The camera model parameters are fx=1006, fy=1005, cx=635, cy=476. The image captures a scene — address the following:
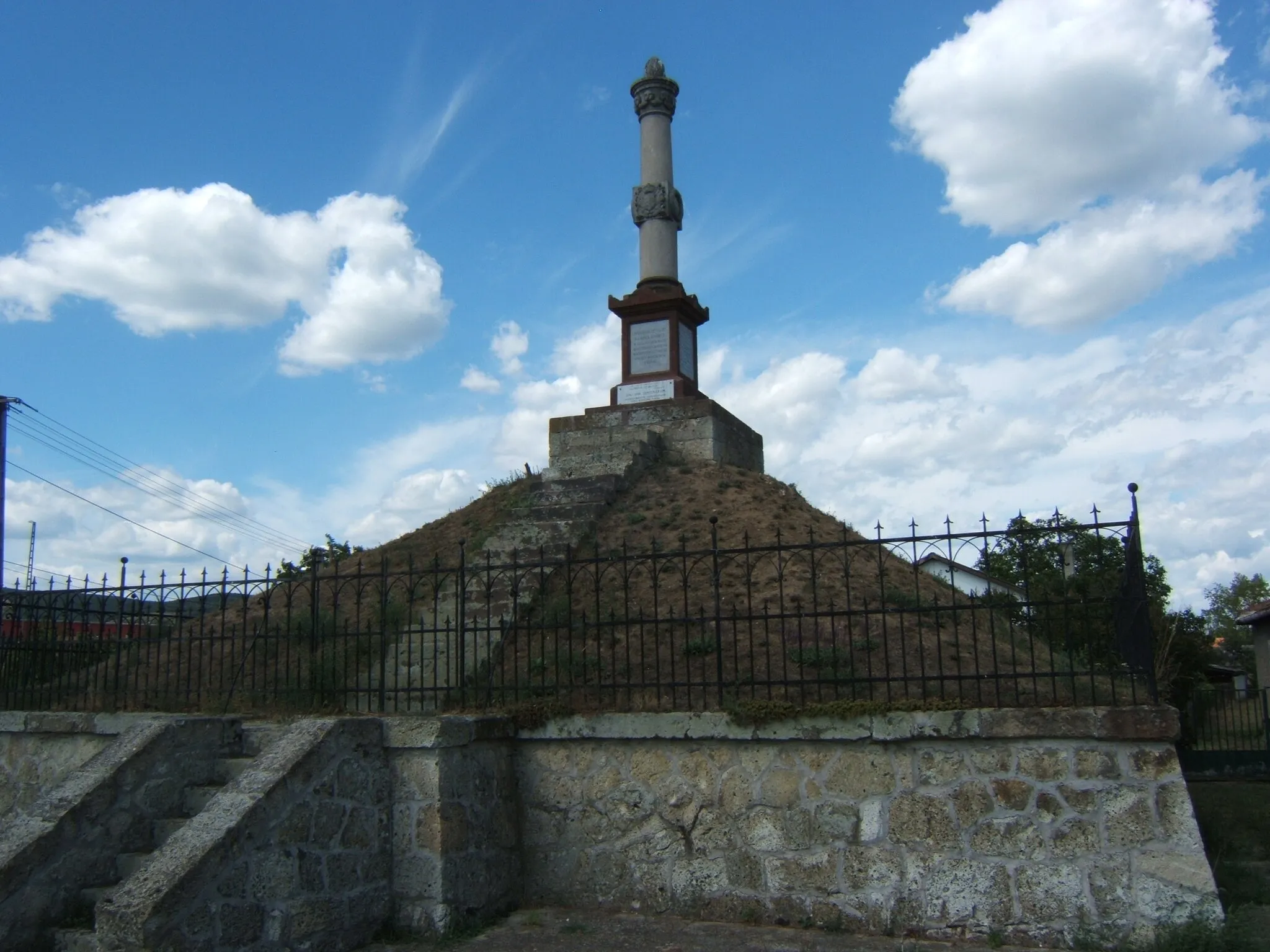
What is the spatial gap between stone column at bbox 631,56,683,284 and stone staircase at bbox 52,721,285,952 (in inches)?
396

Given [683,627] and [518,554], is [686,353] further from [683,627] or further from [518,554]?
[683,627]

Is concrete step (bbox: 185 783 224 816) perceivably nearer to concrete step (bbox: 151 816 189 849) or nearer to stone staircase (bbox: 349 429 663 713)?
concrete step (bbox: 151 816 189 849)

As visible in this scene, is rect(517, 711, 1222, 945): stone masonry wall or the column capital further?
the column capital

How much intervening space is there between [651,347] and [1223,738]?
13902 mm

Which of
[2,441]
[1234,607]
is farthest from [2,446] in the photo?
[1234,607]

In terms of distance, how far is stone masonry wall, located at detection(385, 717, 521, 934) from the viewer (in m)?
6.14

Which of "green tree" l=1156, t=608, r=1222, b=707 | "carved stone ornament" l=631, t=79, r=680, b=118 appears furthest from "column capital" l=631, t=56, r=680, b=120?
"green tree" l=1156, t=608, r=1222, b=707

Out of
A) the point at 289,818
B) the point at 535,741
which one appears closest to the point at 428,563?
the point at 535,741

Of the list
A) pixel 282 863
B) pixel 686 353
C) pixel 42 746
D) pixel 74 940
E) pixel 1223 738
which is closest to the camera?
pixel 74 940

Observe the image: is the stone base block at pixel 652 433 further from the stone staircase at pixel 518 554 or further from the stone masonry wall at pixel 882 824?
the stone masonry wall at pixel 882 824

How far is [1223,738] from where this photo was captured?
1939cm

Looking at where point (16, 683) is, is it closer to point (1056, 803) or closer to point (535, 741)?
point (535, 741)

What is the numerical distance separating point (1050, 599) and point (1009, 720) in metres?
0.88

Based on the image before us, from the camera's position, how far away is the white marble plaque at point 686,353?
1476cm
